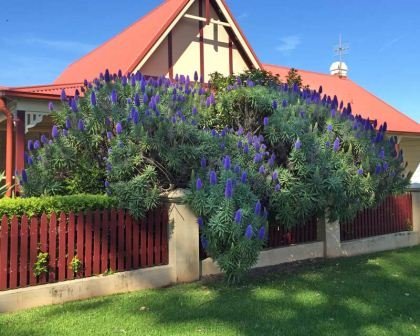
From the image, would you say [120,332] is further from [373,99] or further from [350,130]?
[373,99]

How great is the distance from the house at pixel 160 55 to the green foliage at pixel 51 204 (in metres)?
4.51

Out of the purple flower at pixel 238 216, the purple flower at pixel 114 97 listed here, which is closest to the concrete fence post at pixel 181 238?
the purple flower at pixel 238 216

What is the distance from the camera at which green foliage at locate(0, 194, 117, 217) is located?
5496 millimetres

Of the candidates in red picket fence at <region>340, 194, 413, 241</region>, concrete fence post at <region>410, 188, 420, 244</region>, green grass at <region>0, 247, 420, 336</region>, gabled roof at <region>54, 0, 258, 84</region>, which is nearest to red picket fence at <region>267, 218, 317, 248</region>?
red picket fence at <region>340, 194, 413, 241</region>

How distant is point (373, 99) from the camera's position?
21.2 m

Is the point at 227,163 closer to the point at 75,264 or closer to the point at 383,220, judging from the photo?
the point at 75,264

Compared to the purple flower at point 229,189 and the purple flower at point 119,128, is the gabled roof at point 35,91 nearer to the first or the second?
the purple flower at point 119,128

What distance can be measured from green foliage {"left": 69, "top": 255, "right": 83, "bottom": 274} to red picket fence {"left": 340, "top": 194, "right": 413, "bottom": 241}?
532cm

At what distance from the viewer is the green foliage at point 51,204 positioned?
18.0ft

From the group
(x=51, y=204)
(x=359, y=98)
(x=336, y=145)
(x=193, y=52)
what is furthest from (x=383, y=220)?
(x=359, y=98)

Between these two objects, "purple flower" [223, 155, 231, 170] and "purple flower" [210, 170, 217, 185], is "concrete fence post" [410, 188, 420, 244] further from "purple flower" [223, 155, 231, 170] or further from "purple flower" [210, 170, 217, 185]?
"purple flower" [210, 170, 217, 185]

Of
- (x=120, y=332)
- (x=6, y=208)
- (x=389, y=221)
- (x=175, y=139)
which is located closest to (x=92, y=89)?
(x=175, y=139)

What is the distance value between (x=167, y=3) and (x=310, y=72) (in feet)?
28.9

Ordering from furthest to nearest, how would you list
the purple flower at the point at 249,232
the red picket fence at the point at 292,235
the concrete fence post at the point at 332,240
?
1. the concrete fence post at the point at 332,240
2. the red picket fence at the point at 292,235
3. the purple flower at the point at 249,232
